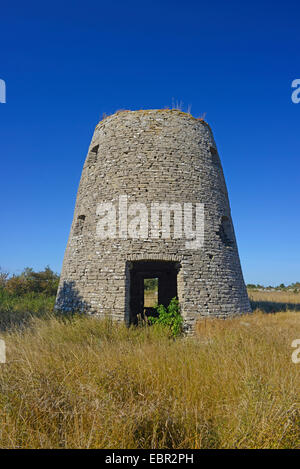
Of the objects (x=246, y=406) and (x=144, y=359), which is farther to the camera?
(x=144, y=359)

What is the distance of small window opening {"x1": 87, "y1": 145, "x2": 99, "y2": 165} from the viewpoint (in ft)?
34.5

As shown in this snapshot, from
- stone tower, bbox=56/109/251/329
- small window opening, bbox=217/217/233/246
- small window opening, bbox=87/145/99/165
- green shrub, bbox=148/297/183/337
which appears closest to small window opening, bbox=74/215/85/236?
stone tower, bbox=56/109/251/329

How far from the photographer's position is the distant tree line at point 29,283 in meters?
16.4

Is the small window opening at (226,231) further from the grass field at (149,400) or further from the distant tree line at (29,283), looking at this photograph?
the distant tree line at (29,283)

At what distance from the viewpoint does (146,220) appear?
8328mm

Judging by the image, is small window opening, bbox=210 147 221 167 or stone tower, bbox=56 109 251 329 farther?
small window opening, bbox=210 147 221 167

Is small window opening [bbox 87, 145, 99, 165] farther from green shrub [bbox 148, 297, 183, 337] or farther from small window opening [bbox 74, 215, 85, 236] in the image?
green shrub [bbox 148, 297, 183, 337]

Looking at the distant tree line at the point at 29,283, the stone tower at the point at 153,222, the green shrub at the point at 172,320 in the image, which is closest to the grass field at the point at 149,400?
the green shrub at the point at 172,320

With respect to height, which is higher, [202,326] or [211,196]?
[211,196]

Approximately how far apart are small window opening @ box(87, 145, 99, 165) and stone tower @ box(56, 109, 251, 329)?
421mm

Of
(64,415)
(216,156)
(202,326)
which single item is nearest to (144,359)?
(64,415)

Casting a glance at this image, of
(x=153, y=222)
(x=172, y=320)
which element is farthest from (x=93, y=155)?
(x=172, y=320)

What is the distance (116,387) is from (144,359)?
1214mm
